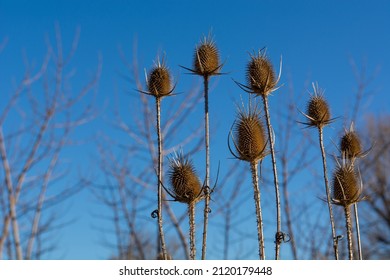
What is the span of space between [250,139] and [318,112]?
609 millimetres

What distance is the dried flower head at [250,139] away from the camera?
11.9ft

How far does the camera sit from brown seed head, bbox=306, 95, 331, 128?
3.98 meters

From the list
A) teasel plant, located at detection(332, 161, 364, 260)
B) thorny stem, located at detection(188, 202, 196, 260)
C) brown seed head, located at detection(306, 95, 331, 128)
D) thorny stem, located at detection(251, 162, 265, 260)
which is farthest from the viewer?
brown seed head, located at detection(306, 95, 331, 128)

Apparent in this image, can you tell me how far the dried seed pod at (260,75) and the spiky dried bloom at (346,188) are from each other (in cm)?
76

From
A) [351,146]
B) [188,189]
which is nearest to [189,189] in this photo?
[188,189]

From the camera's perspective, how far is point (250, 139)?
3.70 metres

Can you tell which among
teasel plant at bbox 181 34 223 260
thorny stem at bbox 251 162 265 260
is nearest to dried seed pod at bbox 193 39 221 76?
teasel plant at bbox 181 34 223 260

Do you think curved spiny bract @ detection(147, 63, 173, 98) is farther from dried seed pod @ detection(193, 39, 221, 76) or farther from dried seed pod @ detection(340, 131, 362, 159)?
dried seed pod @ detection(340, 131, 362, 159)

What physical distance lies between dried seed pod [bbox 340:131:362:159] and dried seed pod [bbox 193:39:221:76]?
1.15 metres

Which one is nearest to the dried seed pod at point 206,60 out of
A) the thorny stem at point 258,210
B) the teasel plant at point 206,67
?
the teasel plant at point 206,67
